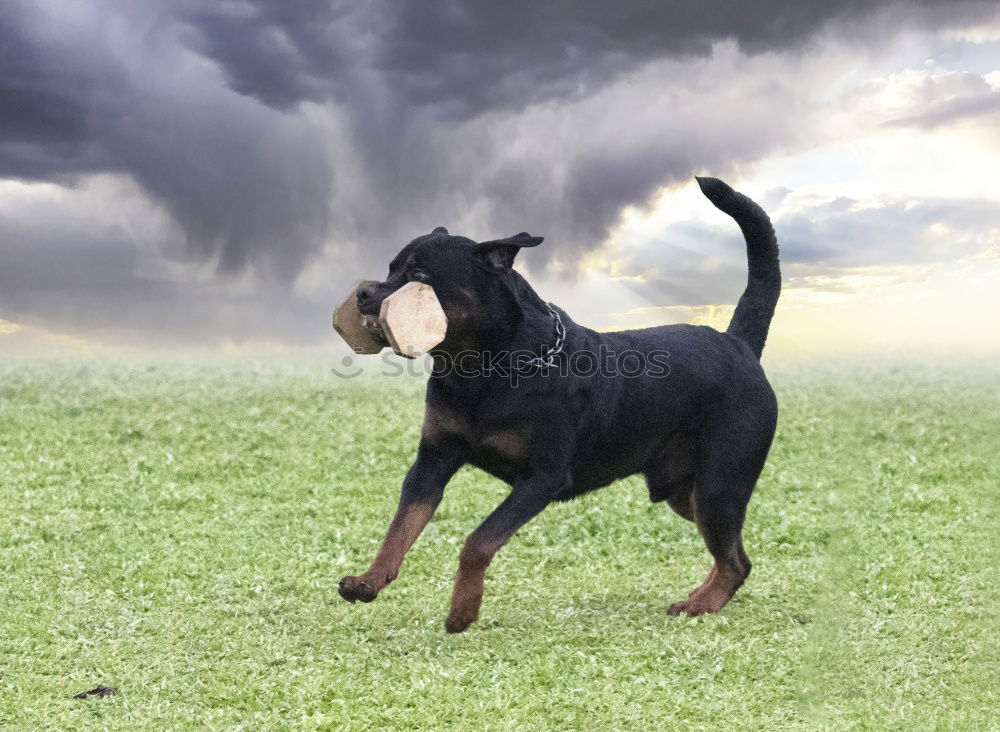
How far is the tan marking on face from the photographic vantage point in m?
5.31

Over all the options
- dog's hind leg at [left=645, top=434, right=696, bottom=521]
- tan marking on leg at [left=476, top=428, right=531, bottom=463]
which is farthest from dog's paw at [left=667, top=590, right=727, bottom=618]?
tan marking on leg at [left=476, top=428, right=531, bottom=463]

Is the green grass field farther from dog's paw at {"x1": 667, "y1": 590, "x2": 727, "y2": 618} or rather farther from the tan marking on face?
the tan marking on face

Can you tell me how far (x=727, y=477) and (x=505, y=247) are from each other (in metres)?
2.11

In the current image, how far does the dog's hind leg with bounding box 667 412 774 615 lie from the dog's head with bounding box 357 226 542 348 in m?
1.69

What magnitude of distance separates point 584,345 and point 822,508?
5457mm

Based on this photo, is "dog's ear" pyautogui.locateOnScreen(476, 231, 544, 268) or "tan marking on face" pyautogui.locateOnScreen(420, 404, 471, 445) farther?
"tan marking on face" pyautogui.locateOnScreen(420, 404, 471, 445)

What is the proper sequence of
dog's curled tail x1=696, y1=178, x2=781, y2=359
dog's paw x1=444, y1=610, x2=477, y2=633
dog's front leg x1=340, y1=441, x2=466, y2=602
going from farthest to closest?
dog's curled tail x1=696, y1=178, x2=781, y2=359 < dog's paw x1=444, y1=610, x2=477, y2=633 < dog's front leg x1=340, y1=441, x2=466, y2=602

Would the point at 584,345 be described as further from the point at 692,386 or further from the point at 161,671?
the point at 161,671

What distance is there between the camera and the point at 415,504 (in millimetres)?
5414

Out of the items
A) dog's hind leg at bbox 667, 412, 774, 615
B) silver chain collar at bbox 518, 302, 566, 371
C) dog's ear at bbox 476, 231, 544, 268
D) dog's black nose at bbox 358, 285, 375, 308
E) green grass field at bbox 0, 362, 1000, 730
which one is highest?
dog's ear at bbox 476, 231, 544, 268

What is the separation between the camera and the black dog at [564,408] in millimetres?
5109

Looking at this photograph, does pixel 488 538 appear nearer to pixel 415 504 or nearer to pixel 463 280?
pixel 415 504

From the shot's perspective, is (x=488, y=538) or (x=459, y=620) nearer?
(x=488, y=538)

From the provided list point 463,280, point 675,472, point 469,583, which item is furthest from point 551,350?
point 675,472
